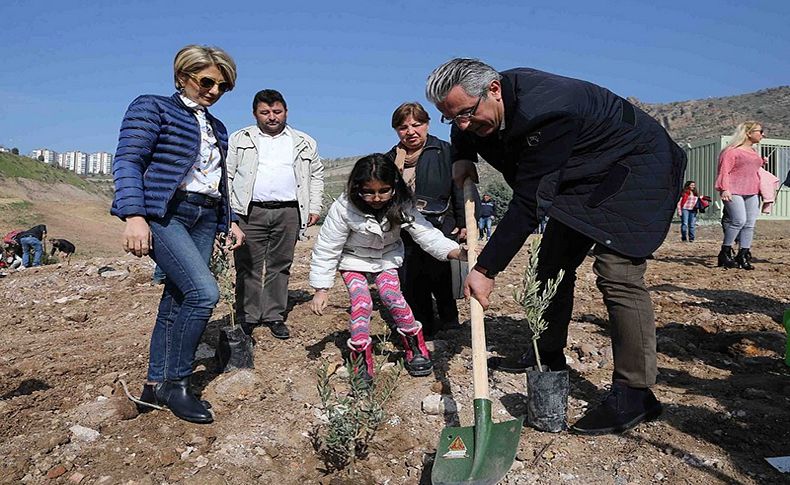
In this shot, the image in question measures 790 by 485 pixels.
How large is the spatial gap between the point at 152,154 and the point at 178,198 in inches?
9.1

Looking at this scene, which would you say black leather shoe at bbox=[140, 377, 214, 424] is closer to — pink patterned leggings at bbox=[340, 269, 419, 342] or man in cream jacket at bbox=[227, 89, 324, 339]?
pink patterned leggings at bbox=[340, 269, 419, 342]

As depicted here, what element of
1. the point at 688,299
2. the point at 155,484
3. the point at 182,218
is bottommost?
the point at 155,484

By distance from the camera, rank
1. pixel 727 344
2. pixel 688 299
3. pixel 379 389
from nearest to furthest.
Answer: pixel 379 389 → pixel 727 344 → pixel 688 299

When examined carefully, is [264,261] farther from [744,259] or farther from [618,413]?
[744,259]

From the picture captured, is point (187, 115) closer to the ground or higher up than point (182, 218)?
higher up

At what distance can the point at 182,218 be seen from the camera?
296cm

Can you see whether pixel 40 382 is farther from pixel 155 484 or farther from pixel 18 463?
pixel 155 484

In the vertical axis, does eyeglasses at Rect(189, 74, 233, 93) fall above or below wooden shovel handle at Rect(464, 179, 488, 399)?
above

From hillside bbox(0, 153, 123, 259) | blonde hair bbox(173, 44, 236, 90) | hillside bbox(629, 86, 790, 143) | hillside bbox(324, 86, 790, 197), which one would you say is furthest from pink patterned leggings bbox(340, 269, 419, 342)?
hillside bbox(629, 86, 790, 143)

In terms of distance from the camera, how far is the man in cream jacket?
4426mm

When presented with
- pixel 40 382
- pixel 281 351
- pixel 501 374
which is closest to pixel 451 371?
pixel 501 374

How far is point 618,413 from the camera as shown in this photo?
8.89 feet

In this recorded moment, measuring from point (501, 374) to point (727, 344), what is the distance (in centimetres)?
165

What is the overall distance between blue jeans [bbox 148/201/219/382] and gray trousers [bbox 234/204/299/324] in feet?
4.46
